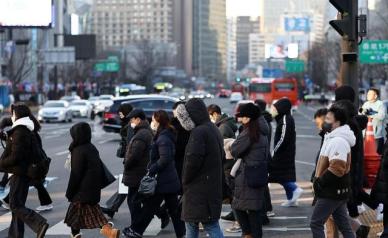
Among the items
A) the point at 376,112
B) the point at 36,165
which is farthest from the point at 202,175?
the point at 376,112

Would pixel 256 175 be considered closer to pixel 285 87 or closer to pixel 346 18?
pixel 346 18

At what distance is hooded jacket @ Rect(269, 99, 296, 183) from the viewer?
1280cm

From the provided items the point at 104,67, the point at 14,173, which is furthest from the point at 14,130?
the point at 104,67

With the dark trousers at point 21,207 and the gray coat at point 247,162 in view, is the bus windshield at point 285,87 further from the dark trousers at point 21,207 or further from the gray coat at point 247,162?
the gray coat at point 247,162

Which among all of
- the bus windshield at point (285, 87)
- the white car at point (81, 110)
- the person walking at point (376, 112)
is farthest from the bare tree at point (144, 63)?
the person walking at point (376, 112)

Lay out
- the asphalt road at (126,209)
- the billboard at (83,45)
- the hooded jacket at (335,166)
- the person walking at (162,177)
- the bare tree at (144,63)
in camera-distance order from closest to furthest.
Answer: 1. the hooded jacket at (335,166)
2. the person walking at (162,177)
3. the asphalt road at (126,209)
4. the billboard at (83,45)
5. the bare tree at (144,63)

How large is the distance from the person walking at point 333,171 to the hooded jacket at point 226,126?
3186 millimetres

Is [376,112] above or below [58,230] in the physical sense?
above

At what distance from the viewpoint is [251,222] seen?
922cm

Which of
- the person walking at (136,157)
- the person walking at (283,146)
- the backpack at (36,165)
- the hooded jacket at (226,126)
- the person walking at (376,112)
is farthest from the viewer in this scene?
the person walking at (376,112)

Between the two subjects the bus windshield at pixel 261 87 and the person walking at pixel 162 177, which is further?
the bus windshield at pixel 261 87

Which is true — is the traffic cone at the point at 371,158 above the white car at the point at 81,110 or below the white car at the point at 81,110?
above

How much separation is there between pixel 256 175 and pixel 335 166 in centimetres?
119

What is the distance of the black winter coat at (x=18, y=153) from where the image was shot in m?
9.87
